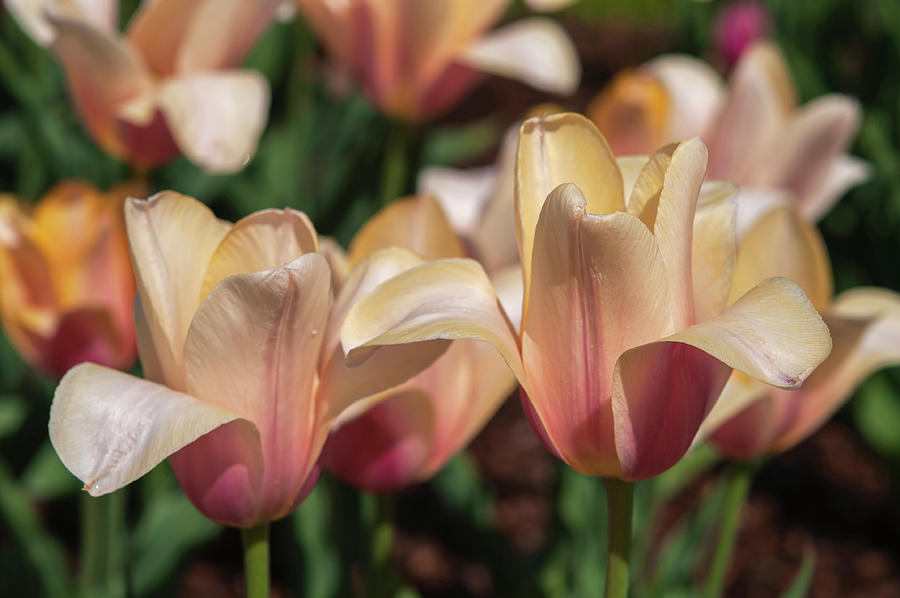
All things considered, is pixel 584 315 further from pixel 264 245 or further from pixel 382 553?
pixel 382 553

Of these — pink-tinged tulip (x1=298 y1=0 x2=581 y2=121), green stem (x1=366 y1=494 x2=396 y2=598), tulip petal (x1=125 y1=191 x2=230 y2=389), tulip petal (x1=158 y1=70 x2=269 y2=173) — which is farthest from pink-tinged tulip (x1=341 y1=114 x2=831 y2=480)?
pink-tinged tulip (x1=298 y1=0 x2=581 y2=121)

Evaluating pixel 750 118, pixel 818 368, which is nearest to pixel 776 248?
pixel 818 368

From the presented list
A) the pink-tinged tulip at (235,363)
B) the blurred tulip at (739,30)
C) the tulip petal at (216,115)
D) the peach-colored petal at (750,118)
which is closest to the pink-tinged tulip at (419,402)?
the pink-tinged tulip at (235,363)

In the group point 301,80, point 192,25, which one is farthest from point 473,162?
point 192,25

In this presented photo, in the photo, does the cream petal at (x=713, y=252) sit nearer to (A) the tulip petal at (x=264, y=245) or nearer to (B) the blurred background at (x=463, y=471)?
(A) the tulip petal at (x=264, y=245)

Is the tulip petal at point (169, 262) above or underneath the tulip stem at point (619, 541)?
above

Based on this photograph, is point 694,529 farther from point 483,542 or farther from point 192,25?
point 192,25
